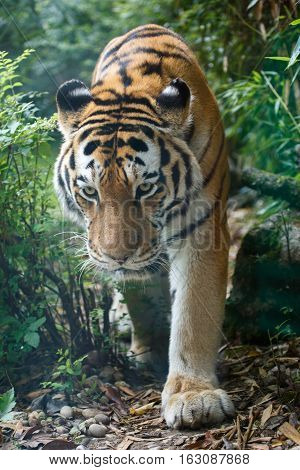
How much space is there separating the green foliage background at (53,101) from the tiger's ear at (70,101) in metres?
0.07

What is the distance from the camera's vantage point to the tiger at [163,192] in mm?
2549

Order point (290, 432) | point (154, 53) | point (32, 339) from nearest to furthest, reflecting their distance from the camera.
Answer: point (290, 432)
point (32, 339)
point (154, 53)

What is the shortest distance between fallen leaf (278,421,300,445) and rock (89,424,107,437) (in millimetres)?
591

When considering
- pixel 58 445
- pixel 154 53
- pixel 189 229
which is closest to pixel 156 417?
pixel 58 445

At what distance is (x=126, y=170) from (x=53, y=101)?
0.82 m

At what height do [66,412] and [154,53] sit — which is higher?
[154,53]

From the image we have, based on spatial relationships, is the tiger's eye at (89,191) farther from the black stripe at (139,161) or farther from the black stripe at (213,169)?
the black stripe at (213,169)

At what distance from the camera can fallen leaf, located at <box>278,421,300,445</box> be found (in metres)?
2.27

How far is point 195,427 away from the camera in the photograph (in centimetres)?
248

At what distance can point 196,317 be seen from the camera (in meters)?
2.75

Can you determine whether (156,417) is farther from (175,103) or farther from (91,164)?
(175,103)

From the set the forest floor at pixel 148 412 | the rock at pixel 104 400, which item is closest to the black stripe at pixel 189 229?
the forest floor at pixel 148 412
